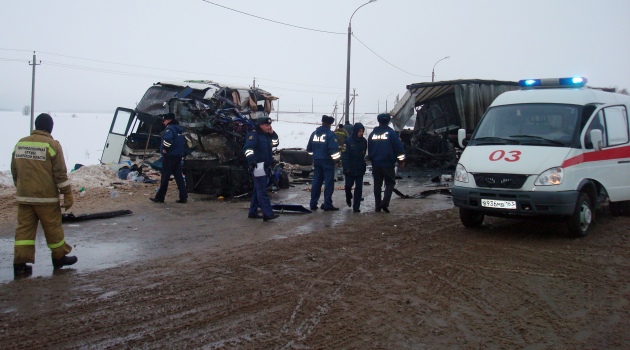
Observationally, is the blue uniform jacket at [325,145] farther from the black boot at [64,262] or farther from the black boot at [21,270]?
the black boot at [21,270]

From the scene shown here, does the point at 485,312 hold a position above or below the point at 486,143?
below

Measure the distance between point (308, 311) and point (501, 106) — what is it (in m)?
5.45

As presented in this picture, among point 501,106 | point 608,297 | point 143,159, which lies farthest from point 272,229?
point 143,159

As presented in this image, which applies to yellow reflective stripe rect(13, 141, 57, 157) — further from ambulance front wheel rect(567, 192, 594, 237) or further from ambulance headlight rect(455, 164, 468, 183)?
ambulance front wheel rect(567, 192, 594, 237)

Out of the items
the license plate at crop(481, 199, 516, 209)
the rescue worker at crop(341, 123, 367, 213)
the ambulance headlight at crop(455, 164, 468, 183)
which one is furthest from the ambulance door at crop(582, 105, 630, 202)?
the rescue worker at crop(341, 123, 367, 213)

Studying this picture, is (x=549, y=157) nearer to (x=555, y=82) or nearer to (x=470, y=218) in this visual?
(x=470, y=218)

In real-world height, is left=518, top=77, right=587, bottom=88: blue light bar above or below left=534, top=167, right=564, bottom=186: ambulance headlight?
above

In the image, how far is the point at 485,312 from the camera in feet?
14.6

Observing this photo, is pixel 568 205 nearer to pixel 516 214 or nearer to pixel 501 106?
pixel 516 214

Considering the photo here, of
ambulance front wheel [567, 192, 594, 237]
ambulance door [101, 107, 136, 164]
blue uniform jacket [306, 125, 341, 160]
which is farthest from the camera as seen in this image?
ambulance door [101, 107, 136, 164]

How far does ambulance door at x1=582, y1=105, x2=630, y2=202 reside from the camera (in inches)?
293

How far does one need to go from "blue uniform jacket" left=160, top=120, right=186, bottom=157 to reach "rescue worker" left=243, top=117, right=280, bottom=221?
7.96 ft

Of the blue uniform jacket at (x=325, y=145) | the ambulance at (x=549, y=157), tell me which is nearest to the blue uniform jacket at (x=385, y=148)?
the blue uniform jacket at (x=325, y=145)

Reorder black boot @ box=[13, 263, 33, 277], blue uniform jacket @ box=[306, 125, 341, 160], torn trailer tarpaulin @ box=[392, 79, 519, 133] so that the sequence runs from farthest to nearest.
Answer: torn trailer tarpaulin @ box=[392, 79, 519, 133] → blue uniform jacket @ box=[306, 125, 341, 160] → black boot @ box=[13, 263, 33, 277]
